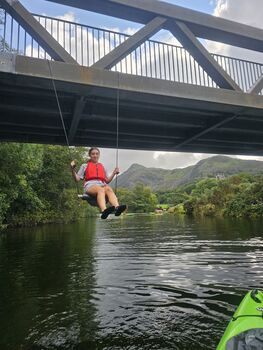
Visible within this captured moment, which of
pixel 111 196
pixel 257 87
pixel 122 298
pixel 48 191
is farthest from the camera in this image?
pixel 48 191

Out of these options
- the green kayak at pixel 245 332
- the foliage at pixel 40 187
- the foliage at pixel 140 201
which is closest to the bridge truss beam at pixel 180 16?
the green kayak at pixel 245 332

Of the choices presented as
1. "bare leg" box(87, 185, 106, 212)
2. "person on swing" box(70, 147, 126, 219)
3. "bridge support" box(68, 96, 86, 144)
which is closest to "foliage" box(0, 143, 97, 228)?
"bridge support" box(68, 96, 86, 144)

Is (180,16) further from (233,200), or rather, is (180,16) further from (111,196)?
(233,200)

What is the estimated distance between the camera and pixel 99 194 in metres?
6.76

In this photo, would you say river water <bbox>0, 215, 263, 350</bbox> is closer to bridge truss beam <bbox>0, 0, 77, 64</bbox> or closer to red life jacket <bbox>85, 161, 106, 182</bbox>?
red life jacket <bbox>85, 161, 106, 182</bbox>

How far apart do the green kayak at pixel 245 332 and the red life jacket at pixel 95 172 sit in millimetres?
3747

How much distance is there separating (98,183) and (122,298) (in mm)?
4546

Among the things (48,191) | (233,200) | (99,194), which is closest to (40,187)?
(48,191)

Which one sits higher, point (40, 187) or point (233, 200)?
point (40, 187)

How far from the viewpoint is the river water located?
22.8 feet

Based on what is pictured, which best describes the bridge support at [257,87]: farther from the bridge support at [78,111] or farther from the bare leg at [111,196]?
the bare leg at [111,196]

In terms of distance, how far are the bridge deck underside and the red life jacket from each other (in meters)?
1.78

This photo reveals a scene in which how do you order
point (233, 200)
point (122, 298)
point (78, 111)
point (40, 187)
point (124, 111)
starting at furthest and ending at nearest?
point (233, 200), point (40, 187), point (124, 111), point (122, 298), point (78, 111)

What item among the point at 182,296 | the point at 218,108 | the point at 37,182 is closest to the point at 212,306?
the point at 182,296
